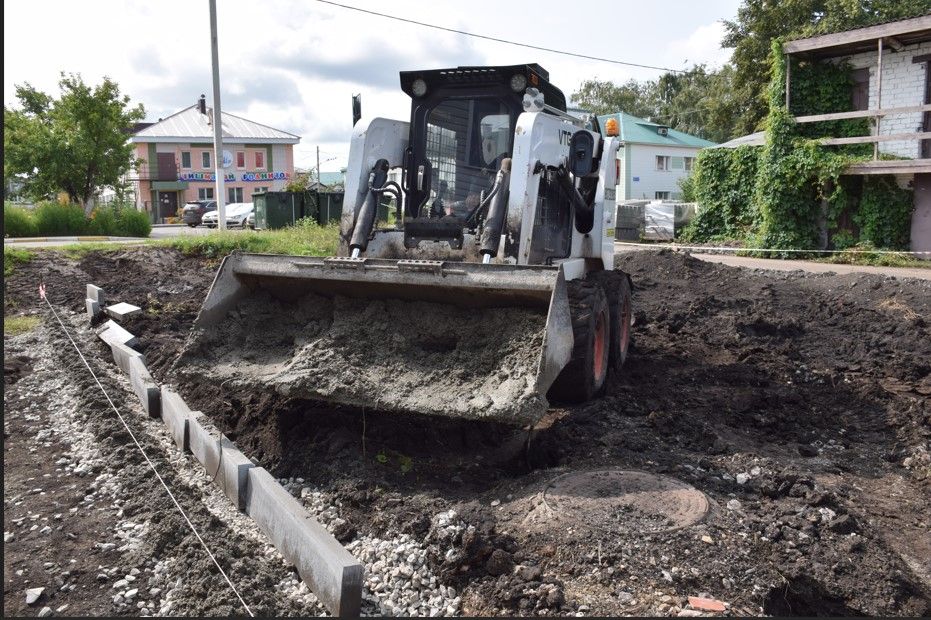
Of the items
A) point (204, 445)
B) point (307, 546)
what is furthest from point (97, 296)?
point (307, 546)

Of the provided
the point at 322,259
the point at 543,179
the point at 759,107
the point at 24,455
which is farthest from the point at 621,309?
the point at 759,107

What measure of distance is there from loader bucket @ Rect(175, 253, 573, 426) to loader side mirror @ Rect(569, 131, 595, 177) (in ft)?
7.75

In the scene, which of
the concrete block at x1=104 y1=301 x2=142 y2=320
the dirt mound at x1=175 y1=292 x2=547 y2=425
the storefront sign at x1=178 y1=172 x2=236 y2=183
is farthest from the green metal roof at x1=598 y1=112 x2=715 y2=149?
the dirt mound at x1=175 y1=292 x2=547 y2=425

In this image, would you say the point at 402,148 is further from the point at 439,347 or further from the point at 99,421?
the point at 99,421

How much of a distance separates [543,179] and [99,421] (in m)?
4.32

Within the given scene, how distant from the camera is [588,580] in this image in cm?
400

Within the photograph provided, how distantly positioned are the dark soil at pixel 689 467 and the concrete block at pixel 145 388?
0.44m

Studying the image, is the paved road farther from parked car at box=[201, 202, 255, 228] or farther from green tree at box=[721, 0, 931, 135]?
parked car at box=[201, 202, 255, 228]

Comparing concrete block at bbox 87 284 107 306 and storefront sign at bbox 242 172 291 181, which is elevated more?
storefront sign at bbox 242 172 291 181

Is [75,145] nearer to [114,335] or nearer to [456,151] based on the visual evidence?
[114,335]

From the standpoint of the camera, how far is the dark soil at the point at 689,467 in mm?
4020

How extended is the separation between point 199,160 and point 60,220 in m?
32.9

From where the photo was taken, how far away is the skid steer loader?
5574 mm

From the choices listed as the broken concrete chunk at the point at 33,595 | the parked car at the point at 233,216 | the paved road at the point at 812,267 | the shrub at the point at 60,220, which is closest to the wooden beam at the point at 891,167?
the paved road at the point at 812,267
